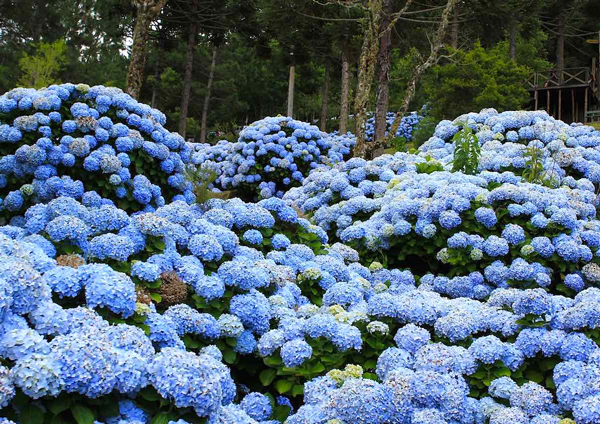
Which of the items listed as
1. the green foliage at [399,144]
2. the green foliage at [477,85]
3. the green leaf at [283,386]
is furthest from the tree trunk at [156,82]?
the green leaf at [283,386]

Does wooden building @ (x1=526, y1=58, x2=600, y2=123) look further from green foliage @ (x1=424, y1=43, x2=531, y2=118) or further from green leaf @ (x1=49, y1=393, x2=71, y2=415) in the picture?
green leaf @ (x1=49, y1=393, x2=71, y2=415)

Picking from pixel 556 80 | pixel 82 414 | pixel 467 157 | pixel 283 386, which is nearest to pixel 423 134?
pixel 467 157

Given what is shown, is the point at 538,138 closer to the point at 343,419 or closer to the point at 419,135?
the point at 343,419

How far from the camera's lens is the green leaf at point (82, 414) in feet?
6.98

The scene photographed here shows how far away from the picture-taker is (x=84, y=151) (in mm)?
5148

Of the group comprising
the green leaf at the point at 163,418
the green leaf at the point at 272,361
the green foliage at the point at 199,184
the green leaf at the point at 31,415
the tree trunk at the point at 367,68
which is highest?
the tree trunk at the point at 367,68

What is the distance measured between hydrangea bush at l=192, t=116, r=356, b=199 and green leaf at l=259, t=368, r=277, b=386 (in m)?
6.94

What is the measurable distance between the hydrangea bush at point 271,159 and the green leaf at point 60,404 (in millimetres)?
8313

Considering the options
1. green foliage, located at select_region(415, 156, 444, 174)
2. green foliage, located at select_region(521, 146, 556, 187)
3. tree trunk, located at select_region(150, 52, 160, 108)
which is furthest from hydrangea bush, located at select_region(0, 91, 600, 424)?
tree trunk, located at select_region(150, 52, 160, 108)

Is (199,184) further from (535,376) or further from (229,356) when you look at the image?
(535,376)

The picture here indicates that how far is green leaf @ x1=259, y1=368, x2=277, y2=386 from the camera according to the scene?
11.7ft

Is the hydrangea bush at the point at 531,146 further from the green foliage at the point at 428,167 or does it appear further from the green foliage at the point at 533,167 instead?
the green foliage at the point at 428,167

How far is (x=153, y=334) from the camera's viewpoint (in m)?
3.01

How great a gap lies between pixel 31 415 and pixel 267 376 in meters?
1.73
